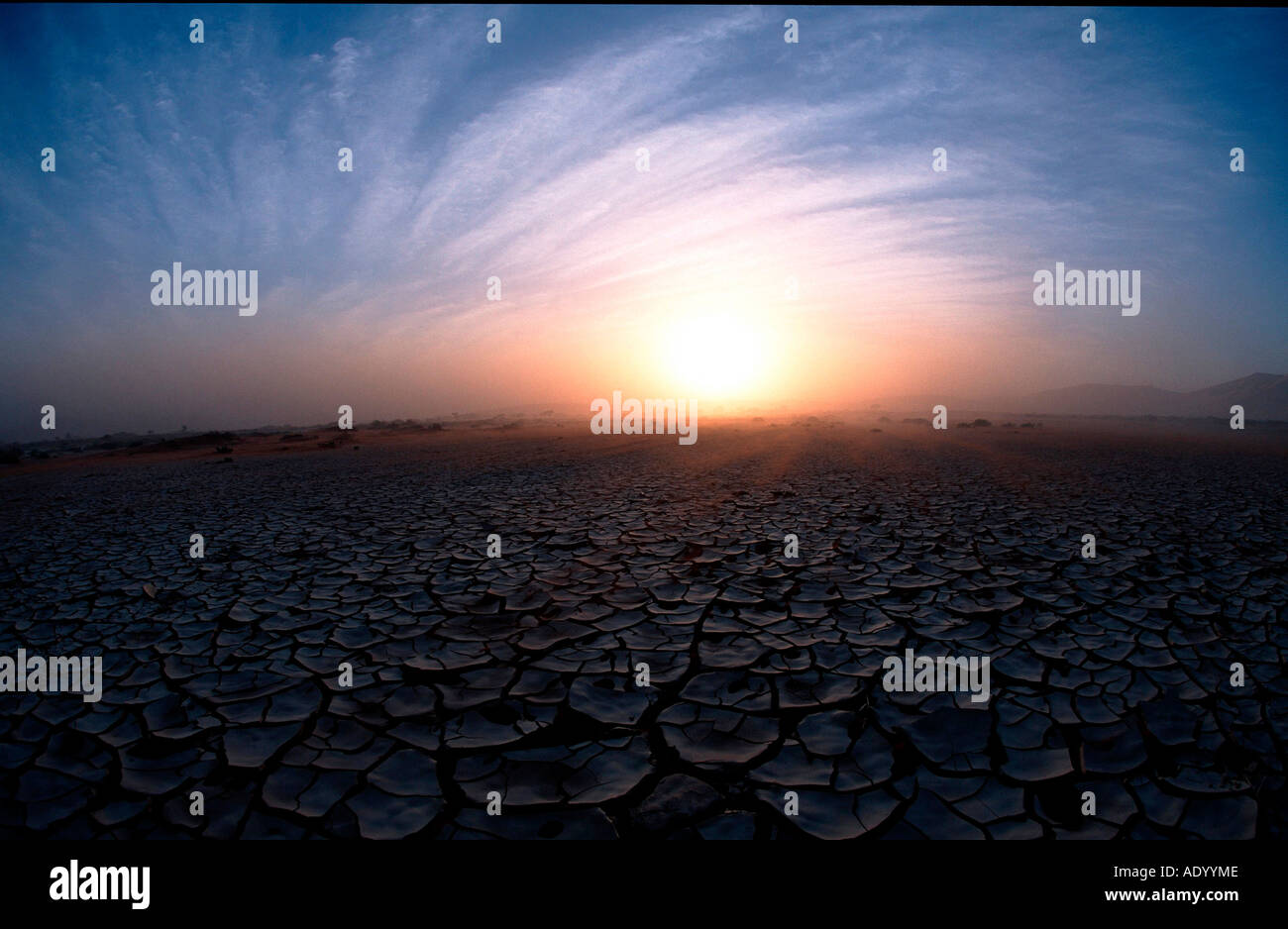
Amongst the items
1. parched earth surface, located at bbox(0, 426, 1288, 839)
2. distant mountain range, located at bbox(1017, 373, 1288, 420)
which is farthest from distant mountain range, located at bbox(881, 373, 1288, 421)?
parched earth surface, located at bbox(0, 426, 1288, 839)

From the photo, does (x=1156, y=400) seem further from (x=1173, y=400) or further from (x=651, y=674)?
(x=651, y=674)

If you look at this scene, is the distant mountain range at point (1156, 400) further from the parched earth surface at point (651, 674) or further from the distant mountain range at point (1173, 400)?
the parched earth surface at point (651, 674)

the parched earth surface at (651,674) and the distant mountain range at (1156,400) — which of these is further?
the distant mountain range at (1156,400)

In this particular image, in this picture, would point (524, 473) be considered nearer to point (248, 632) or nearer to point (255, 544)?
point (255, 544)

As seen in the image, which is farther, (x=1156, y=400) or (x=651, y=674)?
(x=1156, y=400)

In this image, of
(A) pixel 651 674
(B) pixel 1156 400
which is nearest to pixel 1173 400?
(B) pixel 1156 400

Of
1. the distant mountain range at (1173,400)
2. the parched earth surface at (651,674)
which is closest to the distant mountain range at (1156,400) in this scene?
the distant mountain range at (1173,400)
